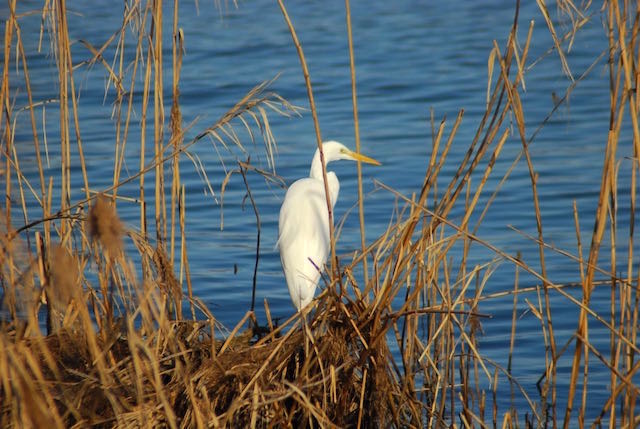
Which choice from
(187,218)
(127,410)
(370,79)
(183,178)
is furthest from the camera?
(370,79)

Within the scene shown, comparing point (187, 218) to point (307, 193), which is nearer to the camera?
point (307, 193)

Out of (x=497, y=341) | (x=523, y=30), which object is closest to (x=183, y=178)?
(x=497, y=341)

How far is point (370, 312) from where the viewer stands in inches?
95.8

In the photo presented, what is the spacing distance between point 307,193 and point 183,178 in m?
3.10

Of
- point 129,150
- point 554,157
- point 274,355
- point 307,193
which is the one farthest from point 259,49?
point 274,355

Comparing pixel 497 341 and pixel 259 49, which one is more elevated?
pixel 259 49

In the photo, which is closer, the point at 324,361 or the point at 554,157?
the point at 324,361

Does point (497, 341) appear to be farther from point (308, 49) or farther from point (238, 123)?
point (308, 49)

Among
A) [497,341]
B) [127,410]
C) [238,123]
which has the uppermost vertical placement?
[238,123]

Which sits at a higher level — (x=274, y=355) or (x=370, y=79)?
(x=370, y=79)

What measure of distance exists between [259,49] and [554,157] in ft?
13.7

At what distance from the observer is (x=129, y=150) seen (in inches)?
280

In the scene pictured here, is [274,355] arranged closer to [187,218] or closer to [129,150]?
[187,218]

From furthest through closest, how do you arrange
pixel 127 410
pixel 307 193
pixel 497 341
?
pixel 497 341, pixel 307 193, pixel 127 410
